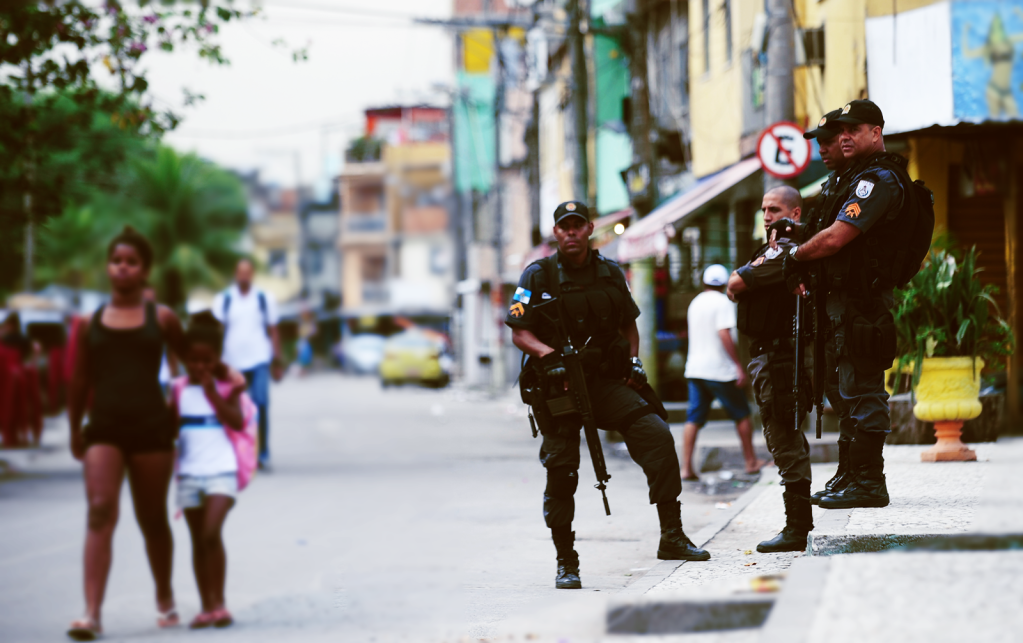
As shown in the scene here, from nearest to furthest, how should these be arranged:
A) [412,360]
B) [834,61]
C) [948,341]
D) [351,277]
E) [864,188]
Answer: [864,188] → [948,341] → [834,61] → [412,360] → [351,277]

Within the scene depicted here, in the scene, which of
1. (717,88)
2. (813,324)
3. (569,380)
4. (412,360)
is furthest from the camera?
(412,360)

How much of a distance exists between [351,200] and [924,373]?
53508mm

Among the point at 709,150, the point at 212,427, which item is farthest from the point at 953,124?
the point at 212,427

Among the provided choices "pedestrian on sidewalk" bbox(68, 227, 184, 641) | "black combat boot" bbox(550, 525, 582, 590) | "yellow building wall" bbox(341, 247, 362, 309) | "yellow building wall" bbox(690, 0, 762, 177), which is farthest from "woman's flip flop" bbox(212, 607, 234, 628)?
"yellow building wall" bbox(341, 247, 362, 309)

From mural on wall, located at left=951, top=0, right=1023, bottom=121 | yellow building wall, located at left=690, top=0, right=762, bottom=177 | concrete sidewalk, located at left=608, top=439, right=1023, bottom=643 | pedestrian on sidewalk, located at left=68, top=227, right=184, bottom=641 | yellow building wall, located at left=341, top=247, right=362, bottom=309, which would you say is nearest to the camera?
concrete sidewalk, located at left=608, top=439, right=1023, bottom=643

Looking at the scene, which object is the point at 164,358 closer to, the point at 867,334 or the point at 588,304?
the point at 588,304

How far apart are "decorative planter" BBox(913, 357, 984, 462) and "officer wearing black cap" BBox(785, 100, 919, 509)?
344 cm

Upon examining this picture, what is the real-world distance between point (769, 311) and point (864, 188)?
88cm

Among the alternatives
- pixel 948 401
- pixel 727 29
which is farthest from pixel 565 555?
pixel 727 29

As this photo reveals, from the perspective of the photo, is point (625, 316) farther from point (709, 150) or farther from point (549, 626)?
point (709, 150)

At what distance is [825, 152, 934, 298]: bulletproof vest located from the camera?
5.82 meters

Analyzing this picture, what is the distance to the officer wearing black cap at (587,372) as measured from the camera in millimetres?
6270

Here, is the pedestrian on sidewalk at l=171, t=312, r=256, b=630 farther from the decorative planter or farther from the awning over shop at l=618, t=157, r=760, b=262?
the awning over shop at l=618, t=157, r=760, b=262

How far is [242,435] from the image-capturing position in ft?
20.9
